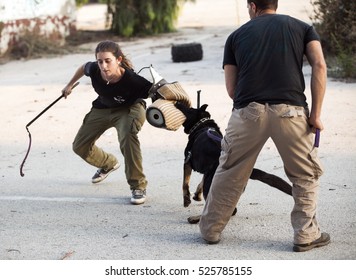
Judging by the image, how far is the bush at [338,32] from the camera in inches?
464

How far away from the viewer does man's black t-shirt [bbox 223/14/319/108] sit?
501 centimetres

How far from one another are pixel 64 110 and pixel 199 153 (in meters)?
4.96

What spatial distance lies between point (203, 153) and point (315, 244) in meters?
1.14

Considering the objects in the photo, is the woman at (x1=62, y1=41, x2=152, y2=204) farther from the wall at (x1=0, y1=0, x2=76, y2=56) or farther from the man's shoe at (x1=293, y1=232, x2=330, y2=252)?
the wall at (x1=0, y1=0, x2=76, y2=56)

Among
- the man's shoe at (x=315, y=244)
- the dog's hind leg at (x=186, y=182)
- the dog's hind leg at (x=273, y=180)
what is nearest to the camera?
the man's shoe at (x=315, y=244)

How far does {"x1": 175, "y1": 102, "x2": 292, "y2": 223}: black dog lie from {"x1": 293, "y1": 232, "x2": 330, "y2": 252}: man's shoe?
0.45 meters

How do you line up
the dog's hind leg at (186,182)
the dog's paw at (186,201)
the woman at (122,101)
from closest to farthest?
the dog's hind leg at (186,182)
the dog's paw at (186,201)
the woman at (122,101)

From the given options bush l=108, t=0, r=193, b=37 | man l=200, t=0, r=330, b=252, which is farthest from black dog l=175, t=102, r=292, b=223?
bush l=108, t=0, r=193, b=37

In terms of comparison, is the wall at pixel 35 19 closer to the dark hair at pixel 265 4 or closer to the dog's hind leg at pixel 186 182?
the dog's hind leg at pixel 186 182

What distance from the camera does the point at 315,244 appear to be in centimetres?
526

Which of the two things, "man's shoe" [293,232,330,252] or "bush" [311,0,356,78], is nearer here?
"man's shoe" [293,232,330,252]

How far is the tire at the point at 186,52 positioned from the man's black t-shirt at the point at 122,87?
24.2 ft

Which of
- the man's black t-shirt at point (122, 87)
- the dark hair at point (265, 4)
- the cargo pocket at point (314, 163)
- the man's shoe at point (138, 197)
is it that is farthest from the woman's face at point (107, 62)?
the cargo pocket at point (314, 163)

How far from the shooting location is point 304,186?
5141 mm
